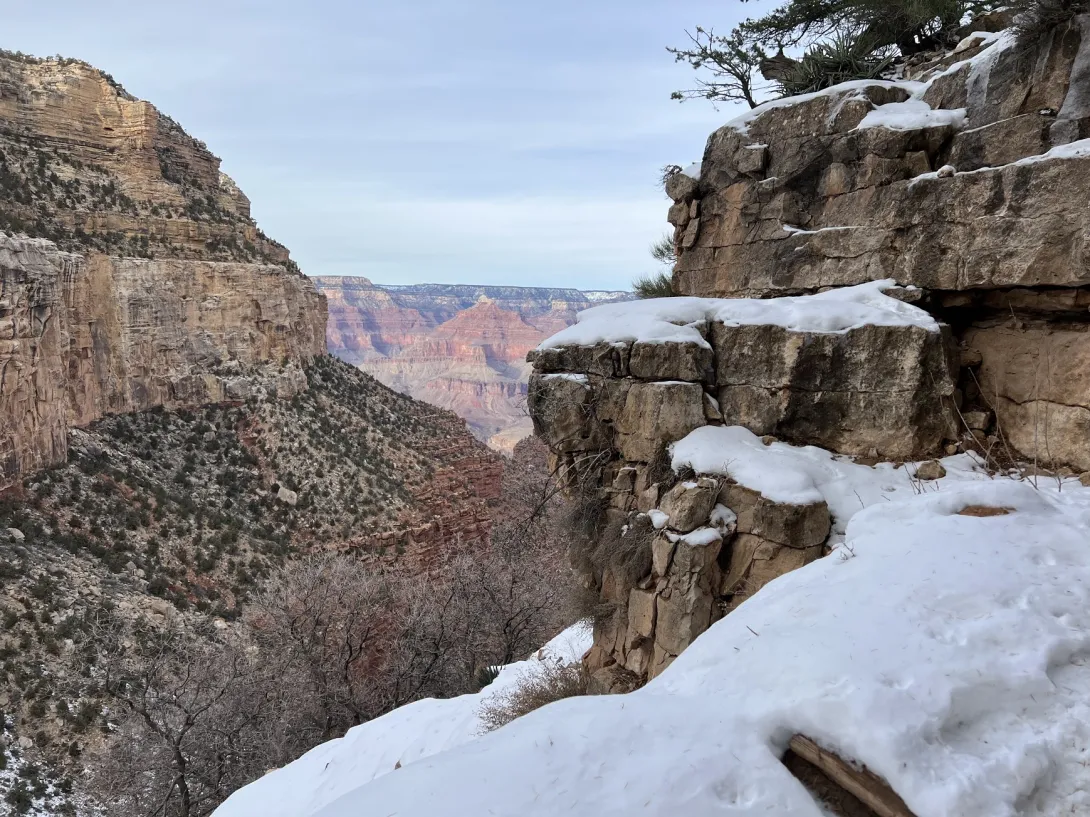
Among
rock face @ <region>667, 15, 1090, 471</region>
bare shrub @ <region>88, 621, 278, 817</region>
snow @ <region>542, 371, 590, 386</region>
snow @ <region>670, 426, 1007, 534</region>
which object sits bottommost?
bare shrub @ <region>88, 621, 278, 817</region>

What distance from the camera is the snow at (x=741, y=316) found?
694cm

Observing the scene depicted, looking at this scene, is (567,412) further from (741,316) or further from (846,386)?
(846,386)

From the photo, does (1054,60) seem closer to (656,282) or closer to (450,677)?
(656,282)

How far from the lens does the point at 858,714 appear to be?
339 cm

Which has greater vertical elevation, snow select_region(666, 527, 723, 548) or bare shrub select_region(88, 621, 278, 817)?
snow select_region(666, 527, 723, 548)

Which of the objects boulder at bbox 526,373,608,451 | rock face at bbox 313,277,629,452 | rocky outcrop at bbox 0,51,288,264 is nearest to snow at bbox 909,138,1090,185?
boulder at bbox 526,373,608,451

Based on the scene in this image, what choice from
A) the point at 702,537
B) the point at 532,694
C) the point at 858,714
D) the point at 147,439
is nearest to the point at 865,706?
the point at 858,714

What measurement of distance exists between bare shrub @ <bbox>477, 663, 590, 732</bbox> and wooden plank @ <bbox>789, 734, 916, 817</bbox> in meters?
5.46

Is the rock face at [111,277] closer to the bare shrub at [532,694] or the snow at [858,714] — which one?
the bare shrub at [532,694]

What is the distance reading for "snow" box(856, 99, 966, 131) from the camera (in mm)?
7754

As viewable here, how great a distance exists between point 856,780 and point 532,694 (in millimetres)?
7217

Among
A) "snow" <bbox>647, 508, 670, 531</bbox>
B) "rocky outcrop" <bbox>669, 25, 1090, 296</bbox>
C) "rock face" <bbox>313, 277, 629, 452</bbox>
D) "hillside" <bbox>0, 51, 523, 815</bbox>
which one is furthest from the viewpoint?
"rock face" <bbox>313, 277, 629, 452</bbox>

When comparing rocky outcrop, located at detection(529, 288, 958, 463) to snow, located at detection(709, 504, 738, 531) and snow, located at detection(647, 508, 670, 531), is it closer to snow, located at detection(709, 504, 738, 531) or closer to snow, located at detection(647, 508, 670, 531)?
snow, located at detection(647, 508, 670, 531)

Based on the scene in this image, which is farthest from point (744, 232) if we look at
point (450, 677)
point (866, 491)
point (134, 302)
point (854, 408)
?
point (134, 302)
